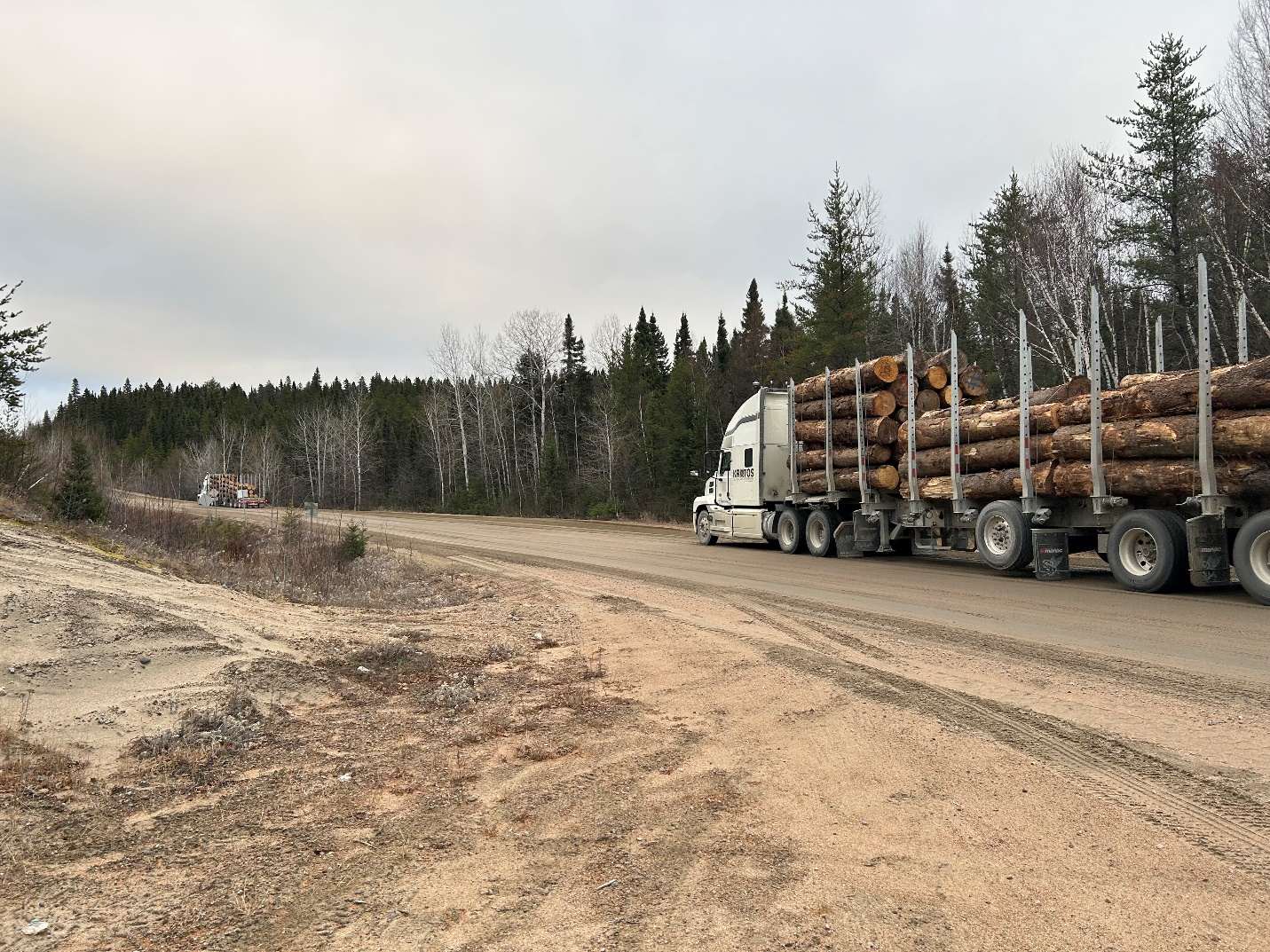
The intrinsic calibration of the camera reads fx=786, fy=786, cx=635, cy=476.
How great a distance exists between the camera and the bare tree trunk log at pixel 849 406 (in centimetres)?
1664

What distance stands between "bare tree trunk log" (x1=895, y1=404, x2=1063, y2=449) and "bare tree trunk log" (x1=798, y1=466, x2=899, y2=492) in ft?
2.49

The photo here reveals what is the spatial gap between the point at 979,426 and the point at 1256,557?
5.01 m

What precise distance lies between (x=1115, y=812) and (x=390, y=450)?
78122 mm

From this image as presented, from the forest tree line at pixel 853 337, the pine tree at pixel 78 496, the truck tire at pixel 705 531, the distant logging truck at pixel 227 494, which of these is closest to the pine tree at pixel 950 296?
the forest tree line at pixel 853 337

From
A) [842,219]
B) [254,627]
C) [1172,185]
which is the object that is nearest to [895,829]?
[254,627]

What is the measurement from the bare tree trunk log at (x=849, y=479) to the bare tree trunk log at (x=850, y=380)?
184 cm

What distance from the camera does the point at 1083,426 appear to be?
11.9m

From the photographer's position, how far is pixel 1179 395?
34.7 ft

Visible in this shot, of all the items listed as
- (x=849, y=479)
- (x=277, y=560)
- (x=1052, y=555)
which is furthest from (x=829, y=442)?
→ (x=277, y=560)

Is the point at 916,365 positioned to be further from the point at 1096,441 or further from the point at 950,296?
the point at 950,296

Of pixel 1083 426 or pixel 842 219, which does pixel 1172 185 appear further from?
pixel 1083 426

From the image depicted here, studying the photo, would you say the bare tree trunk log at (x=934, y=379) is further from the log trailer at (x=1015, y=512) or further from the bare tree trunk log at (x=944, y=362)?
the log trailer at (x=1015, y=512)

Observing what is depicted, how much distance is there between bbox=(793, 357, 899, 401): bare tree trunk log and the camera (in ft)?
54.8

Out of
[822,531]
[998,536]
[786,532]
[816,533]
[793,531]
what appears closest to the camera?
[998,536]
